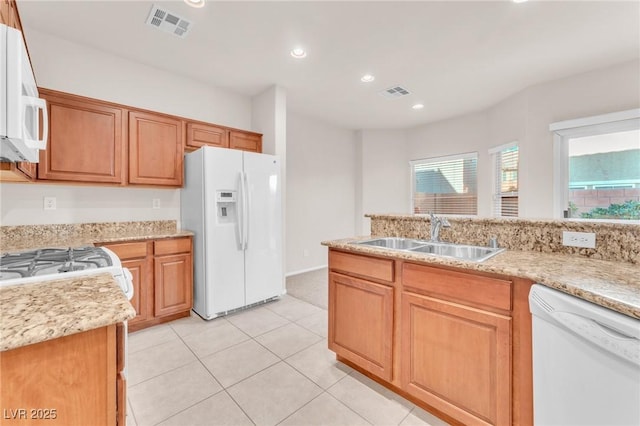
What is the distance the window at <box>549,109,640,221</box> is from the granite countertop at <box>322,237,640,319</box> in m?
2.48

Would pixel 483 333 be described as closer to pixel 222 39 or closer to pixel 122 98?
pixel 222 39

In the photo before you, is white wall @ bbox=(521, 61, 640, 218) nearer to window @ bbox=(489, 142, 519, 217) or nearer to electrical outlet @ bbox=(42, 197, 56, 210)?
window @ bbox=(489, 142, 519, 217)

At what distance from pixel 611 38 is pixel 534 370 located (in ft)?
10.7

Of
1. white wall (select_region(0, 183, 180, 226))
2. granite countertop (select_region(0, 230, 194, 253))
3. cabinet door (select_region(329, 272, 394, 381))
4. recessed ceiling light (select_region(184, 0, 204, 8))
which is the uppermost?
recessed ceiling light (select_region(184, 0, 204, 8))

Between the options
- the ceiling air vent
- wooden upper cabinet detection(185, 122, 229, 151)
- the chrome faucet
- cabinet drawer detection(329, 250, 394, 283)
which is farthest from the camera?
the ceiling air vent

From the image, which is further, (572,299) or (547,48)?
(547,48)

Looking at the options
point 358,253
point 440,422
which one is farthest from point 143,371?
point 440,422

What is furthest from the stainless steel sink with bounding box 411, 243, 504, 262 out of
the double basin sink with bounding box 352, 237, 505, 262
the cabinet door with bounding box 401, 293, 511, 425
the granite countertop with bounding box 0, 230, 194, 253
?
the granite countertop with bounding box 0, 230, 194, 253

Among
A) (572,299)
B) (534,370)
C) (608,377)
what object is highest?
(572,299)

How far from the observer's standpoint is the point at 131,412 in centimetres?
162

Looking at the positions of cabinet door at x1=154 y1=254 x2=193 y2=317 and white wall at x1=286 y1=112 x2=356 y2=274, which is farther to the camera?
white wall at x1=286 y1=112 x2=356 y2=274

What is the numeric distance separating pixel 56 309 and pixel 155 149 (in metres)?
2.45

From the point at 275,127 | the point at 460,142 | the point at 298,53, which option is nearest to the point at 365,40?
the point at 298,53

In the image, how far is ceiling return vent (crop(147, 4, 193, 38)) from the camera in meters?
2.22
